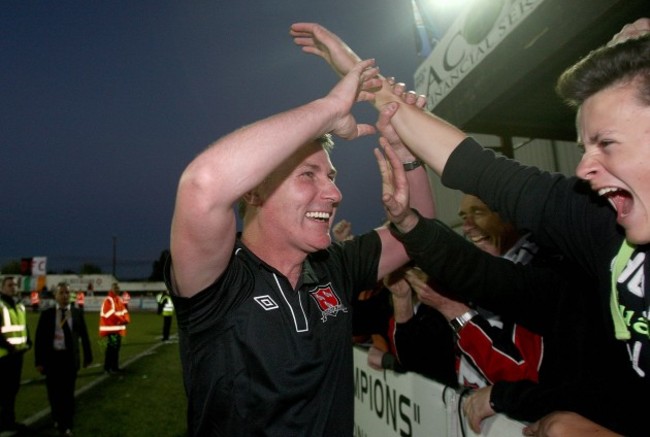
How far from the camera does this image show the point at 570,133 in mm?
9172

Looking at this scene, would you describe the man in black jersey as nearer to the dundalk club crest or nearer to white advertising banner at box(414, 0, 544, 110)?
the dundalk club crest

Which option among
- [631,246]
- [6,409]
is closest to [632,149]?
[631,246]

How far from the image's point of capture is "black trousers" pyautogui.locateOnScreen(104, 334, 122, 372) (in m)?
11.2

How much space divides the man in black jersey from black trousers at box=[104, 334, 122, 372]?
34.4 ft

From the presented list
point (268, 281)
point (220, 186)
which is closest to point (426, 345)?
point (268, 281)

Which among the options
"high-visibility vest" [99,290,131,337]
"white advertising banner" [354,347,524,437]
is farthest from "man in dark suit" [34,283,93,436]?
"white advertising banner" [354,347,524,437]

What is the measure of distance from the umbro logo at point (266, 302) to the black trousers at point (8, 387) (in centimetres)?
698

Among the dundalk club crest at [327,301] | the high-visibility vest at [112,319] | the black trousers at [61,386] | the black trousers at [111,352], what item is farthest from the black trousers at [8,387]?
the dundalk club crest at [327,301]

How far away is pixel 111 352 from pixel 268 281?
10900 mm

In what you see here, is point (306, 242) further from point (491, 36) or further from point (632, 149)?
point (491, 36)

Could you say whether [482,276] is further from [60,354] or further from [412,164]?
[60,354]

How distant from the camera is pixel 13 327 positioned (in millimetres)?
7727

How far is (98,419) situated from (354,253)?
22.5 ft

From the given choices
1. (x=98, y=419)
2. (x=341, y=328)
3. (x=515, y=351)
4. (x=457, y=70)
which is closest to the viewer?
(x=341, y=328)
